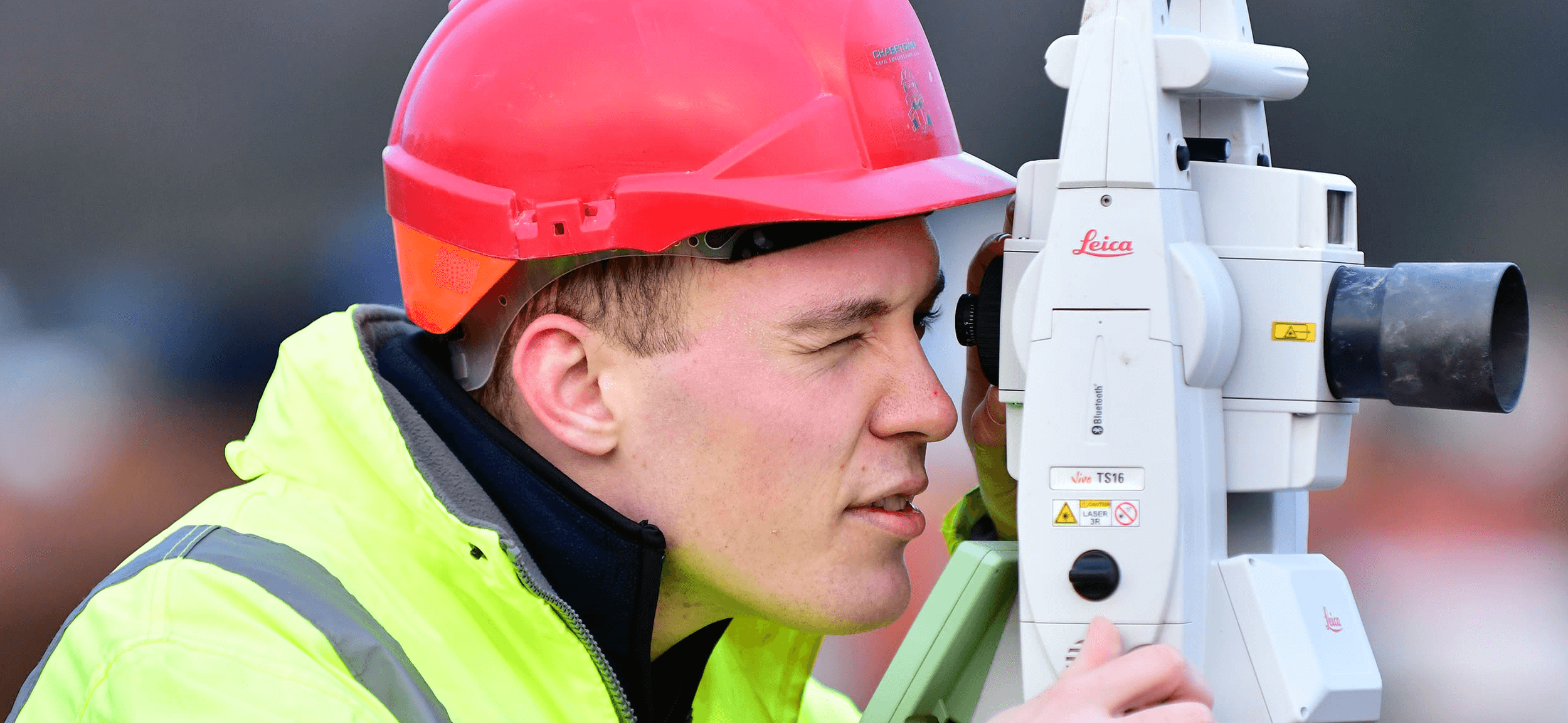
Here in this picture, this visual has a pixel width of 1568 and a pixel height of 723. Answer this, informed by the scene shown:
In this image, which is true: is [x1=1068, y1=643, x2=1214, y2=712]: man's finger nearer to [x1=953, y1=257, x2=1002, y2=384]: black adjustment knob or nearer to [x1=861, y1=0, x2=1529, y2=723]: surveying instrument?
[x1=861, y1=0, x2=1529, y2=723]: surveying instrument

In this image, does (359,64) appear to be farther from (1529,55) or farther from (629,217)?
(1529,55)

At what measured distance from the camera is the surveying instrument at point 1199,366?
1.36 m

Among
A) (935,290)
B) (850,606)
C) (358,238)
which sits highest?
(935,290)

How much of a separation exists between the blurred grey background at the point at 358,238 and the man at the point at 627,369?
247 centimetres

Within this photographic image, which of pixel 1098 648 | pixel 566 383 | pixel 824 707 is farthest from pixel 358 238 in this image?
pixel 1098 648

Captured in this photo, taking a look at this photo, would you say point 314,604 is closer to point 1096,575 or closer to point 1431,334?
point 1096,575

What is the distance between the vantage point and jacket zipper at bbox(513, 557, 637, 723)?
1442 mm

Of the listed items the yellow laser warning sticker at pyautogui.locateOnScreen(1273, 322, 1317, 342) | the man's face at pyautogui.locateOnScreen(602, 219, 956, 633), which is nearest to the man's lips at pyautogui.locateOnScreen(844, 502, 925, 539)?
the man's face at pyautogui.locateOnScreen(602, 219, 956, 633)

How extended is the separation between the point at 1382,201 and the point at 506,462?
3700 mm

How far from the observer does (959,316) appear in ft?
5.23

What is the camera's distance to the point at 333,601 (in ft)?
4.49

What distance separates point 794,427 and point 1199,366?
0.42 m

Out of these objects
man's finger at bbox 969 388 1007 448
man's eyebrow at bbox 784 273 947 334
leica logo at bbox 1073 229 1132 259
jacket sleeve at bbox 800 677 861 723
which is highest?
leica logo at bbox 1073 229 1132 259

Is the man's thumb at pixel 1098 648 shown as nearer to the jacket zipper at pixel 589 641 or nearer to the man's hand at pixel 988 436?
the man's hand at pixel 988 436
